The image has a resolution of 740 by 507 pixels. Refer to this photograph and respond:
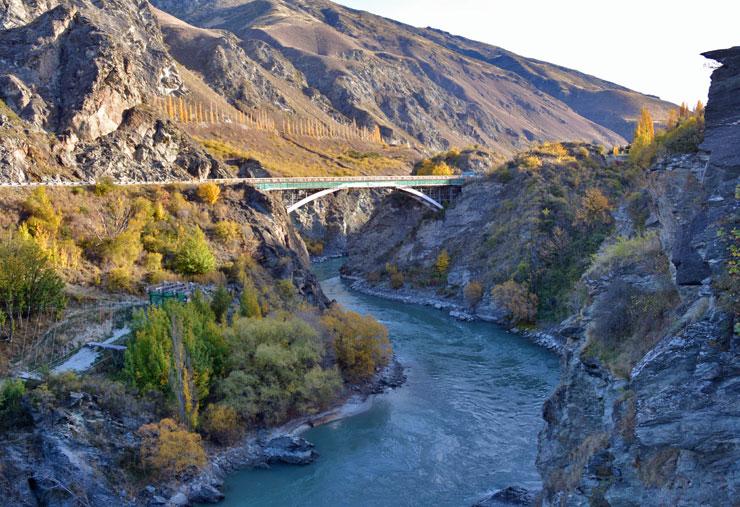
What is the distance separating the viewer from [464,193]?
51750 mm

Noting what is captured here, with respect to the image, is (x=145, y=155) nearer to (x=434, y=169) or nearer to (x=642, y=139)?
(x=434, y=169)

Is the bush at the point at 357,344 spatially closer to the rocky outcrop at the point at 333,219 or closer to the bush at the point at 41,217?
the bush at the point at 41,217

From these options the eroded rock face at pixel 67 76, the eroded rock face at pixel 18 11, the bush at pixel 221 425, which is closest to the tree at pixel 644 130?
the eroded rock face at pixel 67 76

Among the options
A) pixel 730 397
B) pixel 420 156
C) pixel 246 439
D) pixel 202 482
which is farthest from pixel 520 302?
pixel 420 156

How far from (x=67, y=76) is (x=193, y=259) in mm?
13652

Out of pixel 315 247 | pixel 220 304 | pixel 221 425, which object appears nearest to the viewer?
pixel 221 425

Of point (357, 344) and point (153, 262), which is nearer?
point (357, 344)

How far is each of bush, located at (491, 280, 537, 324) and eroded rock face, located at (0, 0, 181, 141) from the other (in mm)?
22273

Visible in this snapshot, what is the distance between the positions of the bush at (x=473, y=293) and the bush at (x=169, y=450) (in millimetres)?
24213

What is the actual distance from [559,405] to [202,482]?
979 centimetres

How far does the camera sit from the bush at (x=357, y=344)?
26.2 m

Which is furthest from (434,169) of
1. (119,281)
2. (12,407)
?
(12,407)

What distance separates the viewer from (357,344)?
26.8m

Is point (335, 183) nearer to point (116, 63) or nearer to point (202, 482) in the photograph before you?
point (116, 63)
